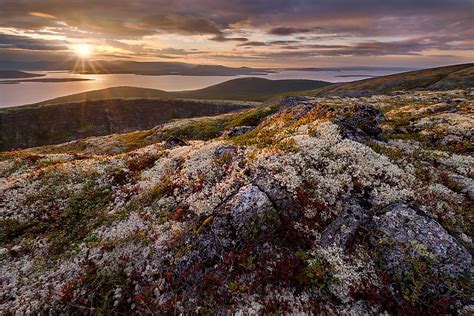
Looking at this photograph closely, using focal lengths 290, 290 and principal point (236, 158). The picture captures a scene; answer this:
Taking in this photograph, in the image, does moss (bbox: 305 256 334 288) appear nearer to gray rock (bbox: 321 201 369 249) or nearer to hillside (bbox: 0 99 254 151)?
gray rock (bbox: 321 201 369 249)

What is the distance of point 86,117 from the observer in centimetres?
16388

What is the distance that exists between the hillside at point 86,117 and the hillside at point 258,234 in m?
139

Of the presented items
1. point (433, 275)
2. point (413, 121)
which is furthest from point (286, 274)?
point (413, 121)

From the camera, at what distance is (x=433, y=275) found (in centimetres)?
1216

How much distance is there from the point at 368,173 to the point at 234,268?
33.7ft

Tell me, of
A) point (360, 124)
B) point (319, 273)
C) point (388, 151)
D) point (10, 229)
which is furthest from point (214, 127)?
point (319, 273)

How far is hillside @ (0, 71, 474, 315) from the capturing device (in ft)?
41.2

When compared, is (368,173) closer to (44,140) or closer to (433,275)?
(433,275)

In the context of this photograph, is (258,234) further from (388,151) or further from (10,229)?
(10,229)

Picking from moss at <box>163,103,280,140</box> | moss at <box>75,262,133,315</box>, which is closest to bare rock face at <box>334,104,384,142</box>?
moss at <box>75,262,133,315</box>

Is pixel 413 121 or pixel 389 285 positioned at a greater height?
pixel 413 121

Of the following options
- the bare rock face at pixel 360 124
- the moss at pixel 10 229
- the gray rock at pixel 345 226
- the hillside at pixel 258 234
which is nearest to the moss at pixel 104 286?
the hillside at pixel 258 234

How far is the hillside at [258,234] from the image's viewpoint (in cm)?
1256

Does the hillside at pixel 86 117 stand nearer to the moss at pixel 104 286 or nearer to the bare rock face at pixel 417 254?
the moss at pixel 104 286
